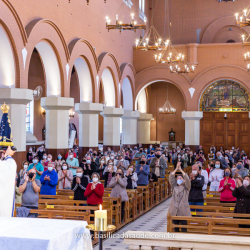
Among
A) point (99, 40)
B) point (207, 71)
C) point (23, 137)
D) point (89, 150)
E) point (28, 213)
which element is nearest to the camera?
point (28, 213)

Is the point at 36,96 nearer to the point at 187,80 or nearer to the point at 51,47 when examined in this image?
the point at 51,47

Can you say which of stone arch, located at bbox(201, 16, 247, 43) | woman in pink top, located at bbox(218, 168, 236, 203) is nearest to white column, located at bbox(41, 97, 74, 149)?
woman in pink top, located at bbox(218, 168, 236, 203)

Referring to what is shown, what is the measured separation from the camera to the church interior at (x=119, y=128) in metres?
5.18

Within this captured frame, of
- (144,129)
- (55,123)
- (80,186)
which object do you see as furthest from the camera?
(144,129)

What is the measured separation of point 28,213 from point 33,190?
53cm

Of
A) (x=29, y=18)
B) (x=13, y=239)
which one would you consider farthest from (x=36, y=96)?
(x=13, y=239)

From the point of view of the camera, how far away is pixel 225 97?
2452 centimetres

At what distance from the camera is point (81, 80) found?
17.9 metres

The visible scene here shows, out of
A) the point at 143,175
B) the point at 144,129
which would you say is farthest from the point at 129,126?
the point at 143,175

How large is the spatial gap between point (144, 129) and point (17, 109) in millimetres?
15246

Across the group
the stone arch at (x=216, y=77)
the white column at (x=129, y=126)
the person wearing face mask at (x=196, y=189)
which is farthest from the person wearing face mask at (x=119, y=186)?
the stone arch at (x=216, y=77)

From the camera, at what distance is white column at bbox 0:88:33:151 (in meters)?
12.1

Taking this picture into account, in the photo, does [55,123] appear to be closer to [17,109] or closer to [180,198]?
[17,109]

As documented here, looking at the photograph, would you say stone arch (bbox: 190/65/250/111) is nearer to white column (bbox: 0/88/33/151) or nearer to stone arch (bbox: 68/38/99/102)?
stone arch (bbox: 68/38/99/102)
